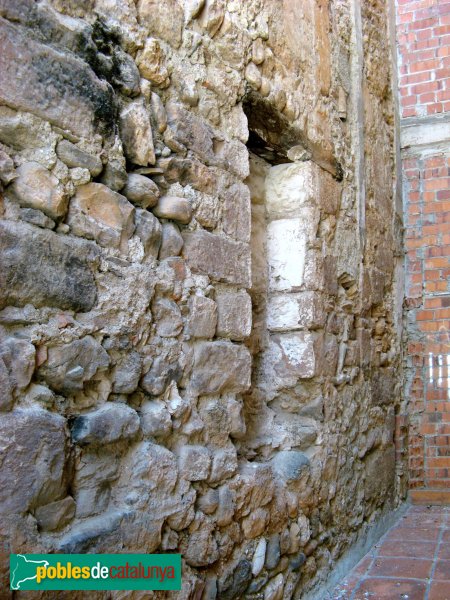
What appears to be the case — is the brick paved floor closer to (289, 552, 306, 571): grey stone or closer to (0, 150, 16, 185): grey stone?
(289, 552, 306, 571): grey stone

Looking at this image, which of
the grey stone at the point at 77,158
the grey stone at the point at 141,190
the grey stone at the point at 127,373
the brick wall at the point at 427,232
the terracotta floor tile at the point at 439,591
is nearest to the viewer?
the grey stone at the point at 77,158

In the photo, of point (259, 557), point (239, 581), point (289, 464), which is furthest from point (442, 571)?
point (239, 581)

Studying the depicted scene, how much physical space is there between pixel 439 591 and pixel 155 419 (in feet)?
5.56

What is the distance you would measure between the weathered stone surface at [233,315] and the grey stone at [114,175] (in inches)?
21.7

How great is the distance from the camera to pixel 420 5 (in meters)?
4.55

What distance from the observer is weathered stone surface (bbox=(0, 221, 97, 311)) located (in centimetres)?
136

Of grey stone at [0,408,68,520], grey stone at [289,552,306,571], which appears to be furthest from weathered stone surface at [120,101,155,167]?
grey stone at [289,552,306,571]

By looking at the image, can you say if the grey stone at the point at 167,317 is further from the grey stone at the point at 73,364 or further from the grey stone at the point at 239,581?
the grey stone at the point at 239,581

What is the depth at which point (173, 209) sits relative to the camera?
1.89 metres

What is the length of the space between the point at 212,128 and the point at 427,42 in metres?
3.07

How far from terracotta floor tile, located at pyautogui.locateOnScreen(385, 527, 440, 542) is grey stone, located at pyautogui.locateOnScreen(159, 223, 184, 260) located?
2.44 metres

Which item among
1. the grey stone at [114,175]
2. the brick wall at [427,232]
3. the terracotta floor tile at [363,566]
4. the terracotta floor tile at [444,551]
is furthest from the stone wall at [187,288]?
the brick wall at [427,232]

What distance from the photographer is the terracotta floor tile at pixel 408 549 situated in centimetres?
317

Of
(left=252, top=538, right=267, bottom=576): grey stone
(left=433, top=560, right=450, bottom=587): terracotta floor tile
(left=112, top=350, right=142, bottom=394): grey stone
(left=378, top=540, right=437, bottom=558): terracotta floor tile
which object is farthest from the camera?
(left=378, top=540, right=437, bottom=558): terracotta floor tile
